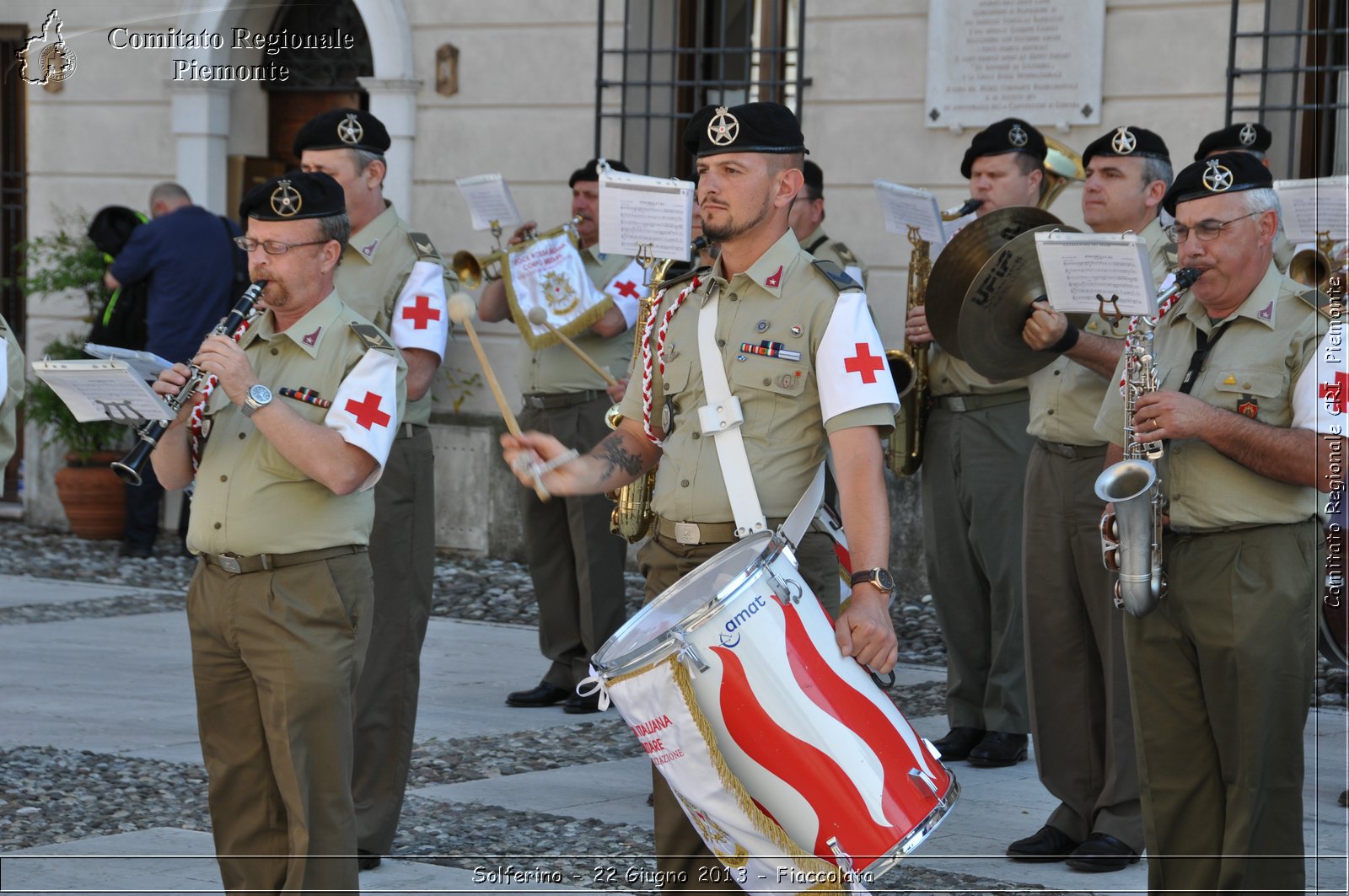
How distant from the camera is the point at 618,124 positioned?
1119 cm

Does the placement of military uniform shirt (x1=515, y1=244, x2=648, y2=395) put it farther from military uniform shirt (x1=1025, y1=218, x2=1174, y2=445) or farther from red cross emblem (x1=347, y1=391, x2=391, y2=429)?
red cross emblem (x1=347, y1=391, x2=391, y2=429)

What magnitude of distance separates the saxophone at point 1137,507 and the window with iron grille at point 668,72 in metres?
6.75

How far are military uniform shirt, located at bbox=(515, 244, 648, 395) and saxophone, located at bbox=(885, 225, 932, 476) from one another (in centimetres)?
140

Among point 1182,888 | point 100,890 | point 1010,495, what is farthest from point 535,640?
point 1182,888

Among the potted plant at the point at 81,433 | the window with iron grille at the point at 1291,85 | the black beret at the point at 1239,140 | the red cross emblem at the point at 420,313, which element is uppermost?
the window with iron grille at the point at 1291,85

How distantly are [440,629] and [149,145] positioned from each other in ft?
16.6

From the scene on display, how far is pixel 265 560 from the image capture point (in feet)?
13.8

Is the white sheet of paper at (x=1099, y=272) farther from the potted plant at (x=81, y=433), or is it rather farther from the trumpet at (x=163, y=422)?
the potted plant at (x=81, y=433)

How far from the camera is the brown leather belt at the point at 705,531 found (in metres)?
4.13

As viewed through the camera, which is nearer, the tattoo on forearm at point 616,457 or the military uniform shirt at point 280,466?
the military uniform shirt at point 280,466

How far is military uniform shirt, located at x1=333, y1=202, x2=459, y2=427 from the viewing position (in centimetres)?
549

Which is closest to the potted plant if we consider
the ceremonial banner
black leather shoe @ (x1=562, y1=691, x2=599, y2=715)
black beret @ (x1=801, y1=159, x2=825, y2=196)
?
the ceremonial banner

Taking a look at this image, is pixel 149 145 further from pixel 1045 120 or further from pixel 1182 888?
pixel 1182 888

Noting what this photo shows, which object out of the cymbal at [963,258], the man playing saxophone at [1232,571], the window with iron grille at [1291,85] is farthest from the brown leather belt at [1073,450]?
the window with iron grille at [1291,85]
